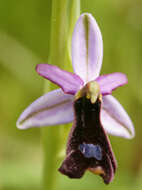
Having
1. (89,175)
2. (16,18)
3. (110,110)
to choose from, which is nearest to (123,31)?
(16,18)

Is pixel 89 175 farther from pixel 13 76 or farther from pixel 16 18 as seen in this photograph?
pixel 16 18

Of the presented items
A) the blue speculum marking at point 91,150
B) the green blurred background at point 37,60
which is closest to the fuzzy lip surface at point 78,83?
the blue speculum marking at point 91,150

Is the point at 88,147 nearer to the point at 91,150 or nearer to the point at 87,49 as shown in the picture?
the point at 91,150

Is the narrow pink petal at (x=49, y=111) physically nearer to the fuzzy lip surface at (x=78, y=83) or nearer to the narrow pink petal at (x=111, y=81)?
the fuzzy lip surface at (x=78, y=83)

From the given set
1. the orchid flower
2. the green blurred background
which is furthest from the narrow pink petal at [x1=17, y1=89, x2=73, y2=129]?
the green blurred background

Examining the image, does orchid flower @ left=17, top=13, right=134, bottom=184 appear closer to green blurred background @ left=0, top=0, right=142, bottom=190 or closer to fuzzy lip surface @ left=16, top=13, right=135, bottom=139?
fuzzy lip surface @ left=16, top=13, right=135, bottom=139

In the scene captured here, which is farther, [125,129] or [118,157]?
[118,157]

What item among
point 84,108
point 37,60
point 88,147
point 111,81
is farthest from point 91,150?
point 37,60
